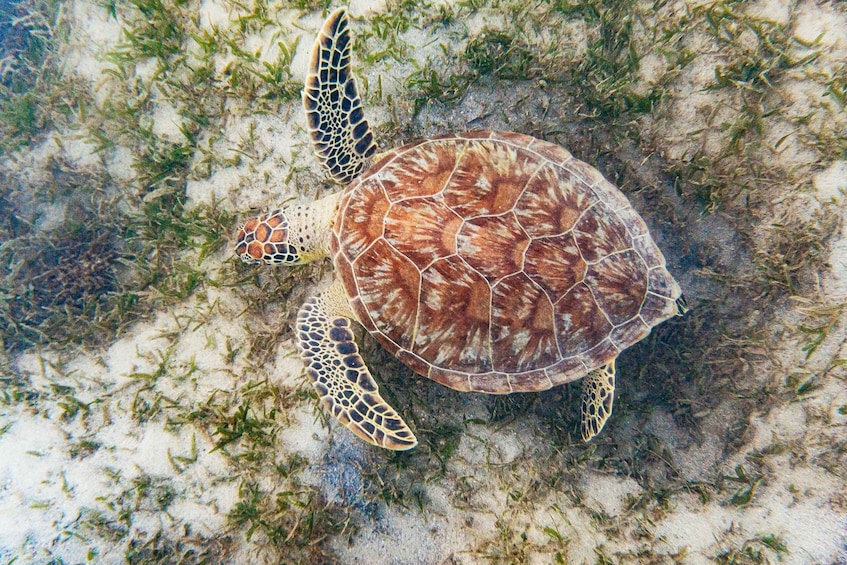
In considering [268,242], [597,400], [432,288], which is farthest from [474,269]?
[268,242]

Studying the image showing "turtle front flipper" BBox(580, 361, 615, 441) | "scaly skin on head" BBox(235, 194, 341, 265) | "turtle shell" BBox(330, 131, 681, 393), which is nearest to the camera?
"turtle shell" BBox(330, 131, 681, 393)

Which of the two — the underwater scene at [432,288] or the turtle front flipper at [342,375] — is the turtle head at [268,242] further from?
the turtle front flipper at [342,375]

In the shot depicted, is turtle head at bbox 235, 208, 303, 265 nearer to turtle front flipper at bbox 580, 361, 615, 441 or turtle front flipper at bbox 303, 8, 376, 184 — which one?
turtle front flipper at bbox 303, 8, 376, 184

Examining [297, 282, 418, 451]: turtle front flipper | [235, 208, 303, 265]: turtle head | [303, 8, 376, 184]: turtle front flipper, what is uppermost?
[303, 8, 376, 184]: turtle front flipper

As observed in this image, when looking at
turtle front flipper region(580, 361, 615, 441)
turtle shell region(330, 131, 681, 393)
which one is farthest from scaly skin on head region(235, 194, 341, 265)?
turtle front flipper region(580, 361, 615, 441)

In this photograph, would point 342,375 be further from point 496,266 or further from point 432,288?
point 496,266

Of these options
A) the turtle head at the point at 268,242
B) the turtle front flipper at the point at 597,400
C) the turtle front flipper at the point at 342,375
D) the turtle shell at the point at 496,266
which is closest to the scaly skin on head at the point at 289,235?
the turtle head at the point at 268,242
